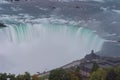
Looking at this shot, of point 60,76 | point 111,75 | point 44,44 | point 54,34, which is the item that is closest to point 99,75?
point 111,75

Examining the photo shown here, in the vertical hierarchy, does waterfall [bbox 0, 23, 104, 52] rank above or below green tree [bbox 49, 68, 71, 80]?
below

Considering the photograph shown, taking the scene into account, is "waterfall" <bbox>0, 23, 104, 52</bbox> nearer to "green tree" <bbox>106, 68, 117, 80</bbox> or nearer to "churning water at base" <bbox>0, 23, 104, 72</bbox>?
"churning water at base" <bbox>0, 23, 104, 72</bbox>

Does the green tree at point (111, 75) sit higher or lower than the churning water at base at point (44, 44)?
higher

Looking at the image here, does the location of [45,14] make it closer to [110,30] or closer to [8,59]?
[110,30]

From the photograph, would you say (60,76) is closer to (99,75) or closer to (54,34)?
(99,75)

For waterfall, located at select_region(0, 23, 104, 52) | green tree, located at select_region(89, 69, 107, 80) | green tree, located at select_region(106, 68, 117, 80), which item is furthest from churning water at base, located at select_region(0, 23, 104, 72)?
Answer: green tree, located at select_region(106, 68, 117, 80)

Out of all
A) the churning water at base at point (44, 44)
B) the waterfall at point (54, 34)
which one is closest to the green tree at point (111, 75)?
the churning water at base at point (44, 44)

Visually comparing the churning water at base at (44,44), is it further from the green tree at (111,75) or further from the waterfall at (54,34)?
the green tree at (111,75)

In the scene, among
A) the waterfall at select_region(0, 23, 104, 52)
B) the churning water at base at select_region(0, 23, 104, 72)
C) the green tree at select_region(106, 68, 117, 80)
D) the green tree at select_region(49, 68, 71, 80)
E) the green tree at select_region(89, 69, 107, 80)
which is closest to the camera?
the green tree at select_region(49, 68, 71, 80)

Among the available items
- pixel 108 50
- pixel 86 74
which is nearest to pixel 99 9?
pixel 108 50
